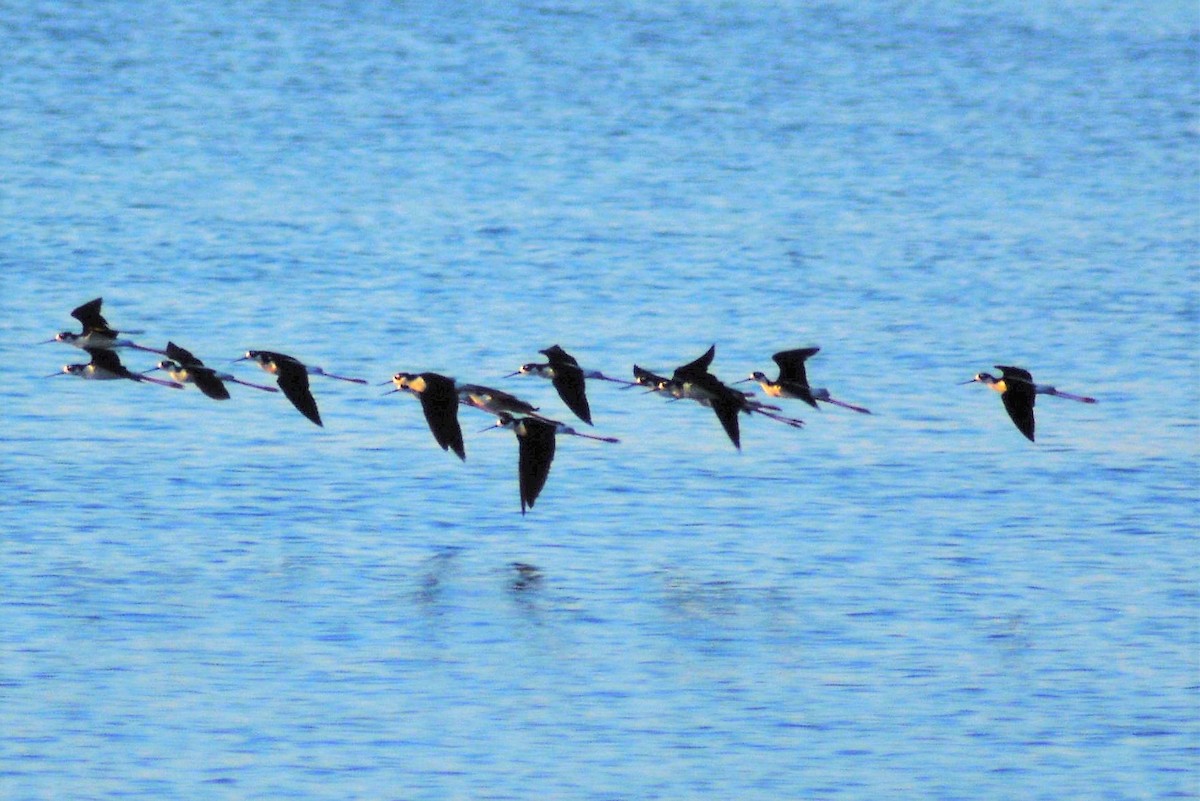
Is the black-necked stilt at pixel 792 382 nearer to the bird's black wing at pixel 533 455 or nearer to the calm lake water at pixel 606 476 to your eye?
the calm lake water at pixel 606 476

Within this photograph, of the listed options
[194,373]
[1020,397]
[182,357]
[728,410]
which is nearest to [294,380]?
[182,357]

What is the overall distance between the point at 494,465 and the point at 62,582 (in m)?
4.14

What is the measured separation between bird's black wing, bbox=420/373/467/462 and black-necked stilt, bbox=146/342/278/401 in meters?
1.21

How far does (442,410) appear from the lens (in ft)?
45.5

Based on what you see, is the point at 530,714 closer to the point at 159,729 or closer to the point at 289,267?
Answer: the point at 159,729

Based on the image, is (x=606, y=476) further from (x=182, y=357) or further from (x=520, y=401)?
(x=182, y=357)

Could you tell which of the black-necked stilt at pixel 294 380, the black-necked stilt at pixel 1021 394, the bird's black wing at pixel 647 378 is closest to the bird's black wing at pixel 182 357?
the black-necked stilt at pixel 294 380

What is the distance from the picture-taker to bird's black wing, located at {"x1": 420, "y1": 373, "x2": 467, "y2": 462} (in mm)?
13648

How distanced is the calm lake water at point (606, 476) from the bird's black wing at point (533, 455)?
2.69 feet

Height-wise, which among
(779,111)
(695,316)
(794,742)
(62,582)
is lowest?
(794,742)

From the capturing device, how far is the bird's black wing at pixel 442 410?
13.6m

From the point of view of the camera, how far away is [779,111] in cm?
4072

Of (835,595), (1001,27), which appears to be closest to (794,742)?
(835,595)

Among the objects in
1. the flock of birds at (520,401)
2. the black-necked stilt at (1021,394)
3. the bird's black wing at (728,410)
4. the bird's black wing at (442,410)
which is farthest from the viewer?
the black-necked stilt at (1021,394)
